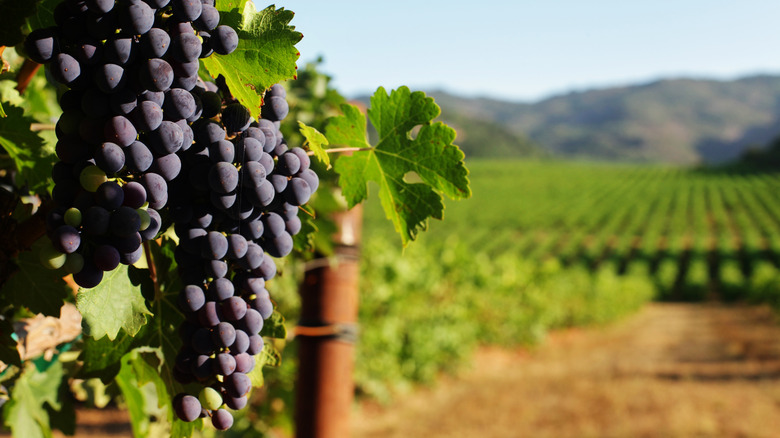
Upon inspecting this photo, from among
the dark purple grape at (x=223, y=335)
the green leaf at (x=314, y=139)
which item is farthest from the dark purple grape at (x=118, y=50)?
the dark purple grape at (x=223, y=335)

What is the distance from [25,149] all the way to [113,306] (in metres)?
0.37

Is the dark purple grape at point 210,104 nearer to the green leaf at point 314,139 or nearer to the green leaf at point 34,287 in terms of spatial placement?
the green leaf at point 314,139

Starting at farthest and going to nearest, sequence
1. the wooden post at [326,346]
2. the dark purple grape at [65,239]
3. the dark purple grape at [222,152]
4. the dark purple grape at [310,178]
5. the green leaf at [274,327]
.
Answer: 1. the wooden post at [326,346]
2. the green leaf at [274,327]
3. the dark purple grape at [310,178]
4. the dark purple grape at [222,152]
5. the dark purple grape at [65,239]

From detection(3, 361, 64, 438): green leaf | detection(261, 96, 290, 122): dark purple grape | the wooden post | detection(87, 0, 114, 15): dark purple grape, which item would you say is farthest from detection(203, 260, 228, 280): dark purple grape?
the wooden post

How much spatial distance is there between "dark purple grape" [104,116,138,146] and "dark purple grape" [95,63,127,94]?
31 mm

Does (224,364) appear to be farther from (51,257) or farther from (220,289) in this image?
(51,257)

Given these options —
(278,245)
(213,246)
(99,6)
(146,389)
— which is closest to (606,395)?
Result: (146,389)

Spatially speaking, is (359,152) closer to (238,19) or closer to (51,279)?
(238,19)

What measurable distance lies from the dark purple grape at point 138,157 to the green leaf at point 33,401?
0.82 meters

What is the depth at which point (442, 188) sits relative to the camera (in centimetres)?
95

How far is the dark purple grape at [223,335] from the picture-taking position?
2.50ft

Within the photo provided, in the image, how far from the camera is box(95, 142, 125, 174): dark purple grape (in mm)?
636

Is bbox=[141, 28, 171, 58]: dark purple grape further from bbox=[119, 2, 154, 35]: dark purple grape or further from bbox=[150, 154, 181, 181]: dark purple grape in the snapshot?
bbox=[150, 154, 181, 181]: dark purple grape

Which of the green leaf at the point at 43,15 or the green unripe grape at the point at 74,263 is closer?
the green unripe grape at the point at 74,263
